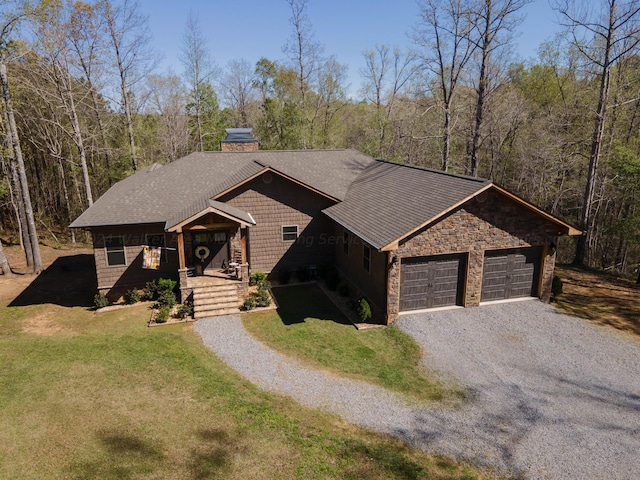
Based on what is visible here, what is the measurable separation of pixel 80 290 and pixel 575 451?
20.4m

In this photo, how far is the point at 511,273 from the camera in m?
15.9

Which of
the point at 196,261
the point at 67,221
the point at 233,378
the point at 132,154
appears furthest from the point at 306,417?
the point at 67,221

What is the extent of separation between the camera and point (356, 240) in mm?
17344

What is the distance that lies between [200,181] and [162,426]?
14.0 m

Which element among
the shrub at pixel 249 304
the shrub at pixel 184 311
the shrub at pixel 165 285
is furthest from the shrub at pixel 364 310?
the shrub at pixel 165 285

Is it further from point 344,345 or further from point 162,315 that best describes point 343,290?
point 162,315

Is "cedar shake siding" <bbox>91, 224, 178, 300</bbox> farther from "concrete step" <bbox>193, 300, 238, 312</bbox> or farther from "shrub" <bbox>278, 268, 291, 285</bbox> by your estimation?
"shrub" <bbox>278, 268, 291, 285</bbox>

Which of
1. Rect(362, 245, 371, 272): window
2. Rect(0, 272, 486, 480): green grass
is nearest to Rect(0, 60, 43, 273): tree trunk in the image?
Rect(0, 272, 486, 480): green grass

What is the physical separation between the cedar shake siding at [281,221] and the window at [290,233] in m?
0.10

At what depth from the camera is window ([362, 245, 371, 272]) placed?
1614 cm

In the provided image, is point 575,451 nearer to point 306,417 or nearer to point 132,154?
point 306,417

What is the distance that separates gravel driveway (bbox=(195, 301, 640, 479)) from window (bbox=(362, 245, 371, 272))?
8.48 ft

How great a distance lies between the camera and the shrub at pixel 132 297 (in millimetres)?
17328

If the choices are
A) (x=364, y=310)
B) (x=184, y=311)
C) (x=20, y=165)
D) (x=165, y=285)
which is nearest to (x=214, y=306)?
(x=184, y=311)
